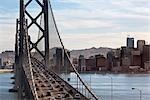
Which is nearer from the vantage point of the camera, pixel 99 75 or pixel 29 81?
pixel 29 81

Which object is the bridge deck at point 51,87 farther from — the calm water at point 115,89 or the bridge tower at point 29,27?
the calm water at point 115,89

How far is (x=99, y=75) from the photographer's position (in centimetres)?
15538

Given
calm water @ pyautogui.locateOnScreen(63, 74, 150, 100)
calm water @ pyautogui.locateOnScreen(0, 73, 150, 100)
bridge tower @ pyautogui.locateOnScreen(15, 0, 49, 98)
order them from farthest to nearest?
1. calm water @ pyautogui.locateOnScreen(63, 74, 150, 100)
2. calm water @ pyautogui.locateOnScreen(0, 73, 150, 100)
3. bridge tower @ pyautogui.locateOnScreen(15, 0, 49, 98)

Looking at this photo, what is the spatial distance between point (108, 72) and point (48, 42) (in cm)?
10683

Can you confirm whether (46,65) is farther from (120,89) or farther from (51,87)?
(120,89)

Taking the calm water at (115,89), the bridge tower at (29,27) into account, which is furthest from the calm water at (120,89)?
the bridge tower at (29,27)

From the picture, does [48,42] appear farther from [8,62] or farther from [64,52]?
[8,62]

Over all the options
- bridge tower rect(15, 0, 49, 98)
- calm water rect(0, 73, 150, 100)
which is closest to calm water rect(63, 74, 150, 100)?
calm water rect(0, 73, 150, 100)

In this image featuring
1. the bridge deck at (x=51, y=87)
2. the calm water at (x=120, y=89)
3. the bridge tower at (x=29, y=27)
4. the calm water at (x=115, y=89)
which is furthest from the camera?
the calm water at (x=120, y=89)

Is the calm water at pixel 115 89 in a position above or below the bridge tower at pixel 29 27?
below

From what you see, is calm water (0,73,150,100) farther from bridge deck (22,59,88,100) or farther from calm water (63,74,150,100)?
bridge deck (22,59,88,100)

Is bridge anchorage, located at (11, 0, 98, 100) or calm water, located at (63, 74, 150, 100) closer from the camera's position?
bridge anchorage, located at (11, 0, 98, 100)

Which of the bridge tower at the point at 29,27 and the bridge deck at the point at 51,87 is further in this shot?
the bridge tower at the point at 29,27

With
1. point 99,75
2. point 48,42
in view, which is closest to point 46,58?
point 48,42
